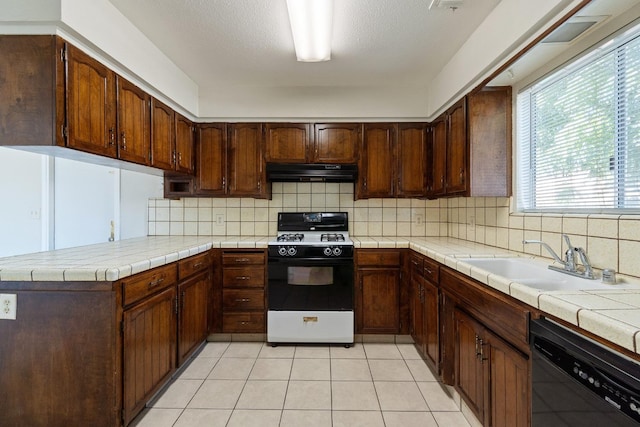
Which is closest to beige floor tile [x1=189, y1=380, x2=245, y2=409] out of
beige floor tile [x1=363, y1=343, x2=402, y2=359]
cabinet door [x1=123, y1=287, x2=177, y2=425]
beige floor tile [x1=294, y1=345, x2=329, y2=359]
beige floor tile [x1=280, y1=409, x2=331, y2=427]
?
cabinet door [x1=123, y1=287, x2=177, y2=425]

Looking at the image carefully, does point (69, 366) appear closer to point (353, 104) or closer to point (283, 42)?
point (283, 42)

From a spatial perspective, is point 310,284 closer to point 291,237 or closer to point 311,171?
point 291,237

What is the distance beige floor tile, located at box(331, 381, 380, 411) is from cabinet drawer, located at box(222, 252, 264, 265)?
1.19 metres

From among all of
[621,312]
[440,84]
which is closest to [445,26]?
[440,84]

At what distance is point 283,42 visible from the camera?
7.24ft

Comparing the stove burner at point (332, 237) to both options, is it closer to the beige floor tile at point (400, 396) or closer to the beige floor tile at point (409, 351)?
the beige floor tile at point (409, 351)

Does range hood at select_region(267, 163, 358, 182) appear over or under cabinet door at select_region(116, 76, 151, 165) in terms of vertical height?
under

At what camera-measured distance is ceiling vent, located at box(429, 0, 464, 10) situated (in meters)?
1.73

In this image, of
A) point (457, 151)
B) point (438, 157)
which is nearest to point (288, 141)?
point (438, 157)

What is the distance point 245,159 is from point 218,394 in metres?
2.01

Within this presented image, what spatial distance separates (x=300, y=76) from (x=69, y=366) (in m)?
2.60

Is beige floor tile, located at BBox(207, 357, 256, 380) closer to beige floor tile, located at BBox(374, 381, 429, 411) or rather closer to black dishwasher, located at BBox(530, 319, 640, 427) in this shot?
beige floor tile, located at BBox(374, 381, 429, 411)

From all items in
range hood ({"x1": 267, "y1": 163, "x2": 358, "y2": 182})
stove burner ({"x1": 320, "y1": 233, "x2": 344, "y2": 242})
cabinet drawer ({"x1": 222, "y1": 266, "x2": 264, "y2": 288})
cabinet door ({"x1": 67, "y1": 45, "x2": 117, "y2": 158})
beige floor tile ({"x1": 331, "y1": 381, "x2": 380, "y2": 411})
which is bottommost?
beige floor tile ({"x1": 331, "y1": 381, "x2": 380, "y2": 411})

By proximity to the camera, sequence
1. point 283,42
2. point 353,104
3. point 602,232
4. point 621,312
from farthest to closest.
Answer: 1. point 353,104
2. point 283,42
3. point 602,232
4. point 621,312
